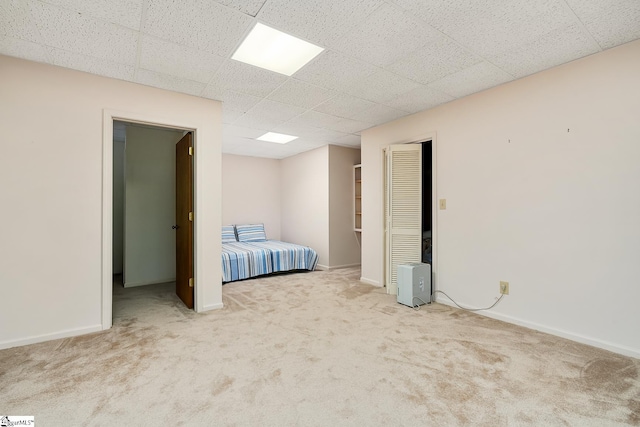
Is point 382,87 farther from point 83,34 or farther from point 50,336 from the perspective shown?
point 50,336

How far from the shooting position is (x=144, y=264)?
15.0 feet

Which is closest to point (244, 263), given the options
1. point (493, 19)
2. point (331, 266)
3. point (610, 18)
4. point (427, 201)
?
point (331, 266)

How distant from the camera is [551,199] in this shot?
265 centimetres

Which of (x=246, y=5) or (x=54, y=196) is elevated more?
(x=246, y=5)

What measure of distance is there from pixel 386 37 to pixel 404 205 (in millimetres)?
2197

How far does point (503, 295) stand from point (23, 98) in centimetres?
476

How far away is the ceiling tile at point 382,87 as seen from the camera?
9.25 feet

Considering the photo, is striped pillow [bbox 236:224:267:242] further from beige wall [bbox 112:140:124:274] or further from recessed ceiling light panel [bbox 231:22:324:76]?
recessed ceiling light panel [bbox 231:22:324:76]

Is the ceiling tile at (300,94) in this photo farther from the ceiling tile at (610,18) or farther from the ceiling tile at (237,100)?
the ceiling tile at (610,18)

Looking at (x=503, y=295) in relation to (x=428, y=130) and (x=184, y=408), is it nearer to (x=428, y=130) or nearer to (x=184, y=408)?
(x=428, y=130)

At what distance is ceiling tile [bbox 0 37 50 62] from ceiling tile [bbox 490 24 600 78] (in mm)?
3692

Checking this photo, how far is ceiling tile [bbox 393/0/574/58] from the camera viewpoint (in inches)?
72.6

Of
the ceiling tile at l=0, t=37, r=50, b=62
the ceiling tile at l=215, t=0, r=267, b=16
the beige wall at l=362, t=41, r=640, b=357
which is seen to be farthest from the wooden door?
the beige wall at l=362, t=41, r=640, b=357

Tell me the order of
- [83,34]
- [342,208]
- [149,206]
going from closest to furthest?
[83,34] < [149,206] < [342,208]
